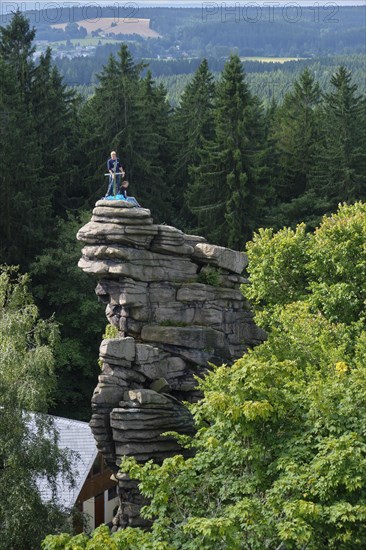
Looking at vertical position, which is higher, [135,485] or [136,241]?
[136,241]

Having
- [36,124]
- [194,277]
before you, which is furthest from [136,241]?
[36,124]

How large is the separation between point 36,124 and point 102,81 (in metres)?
6.55

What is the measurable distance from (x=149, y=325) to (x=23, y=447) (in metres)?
6.53

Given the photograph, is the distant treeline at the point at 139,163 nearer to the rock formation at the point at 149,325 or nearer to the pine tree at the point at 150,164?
the pine tree at the point at 150,164

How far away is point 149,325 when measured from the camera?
44.5 meters

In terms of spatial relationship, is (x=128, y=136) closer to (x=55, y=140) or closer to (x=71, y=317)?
(x=55, y=140)

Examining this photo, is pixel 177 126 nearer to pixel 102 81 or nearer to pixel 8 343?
pixel 102 81

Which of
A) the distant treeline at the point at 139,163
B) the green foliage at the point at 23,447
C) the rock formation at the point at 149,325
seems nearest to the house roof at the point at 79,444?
the rock formation at the point at 149,325

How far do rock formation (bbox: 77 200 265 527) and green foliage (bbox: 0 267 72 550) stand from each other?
2.28 m

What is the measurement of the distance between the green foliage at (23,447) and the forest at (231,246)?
81 millimetres

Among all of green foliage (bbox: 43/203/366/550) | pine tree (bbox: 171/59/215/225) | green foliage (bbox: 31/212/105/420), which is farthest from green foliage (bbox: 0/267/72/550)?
pine tree (bbox: 171/59/215/225)

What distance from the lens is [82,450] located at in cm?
5356

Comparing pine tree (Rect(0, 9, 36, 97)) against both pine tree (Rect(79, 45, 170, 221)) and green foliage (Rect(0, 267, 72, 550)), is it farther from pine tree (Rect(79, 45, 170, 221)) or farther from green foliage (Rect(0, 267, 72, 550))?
green foliage (Rect(0, 267, 72, 550))

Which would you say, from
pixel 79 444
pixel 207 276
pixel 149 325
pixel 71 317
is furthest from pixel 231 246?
pixel 149 325
